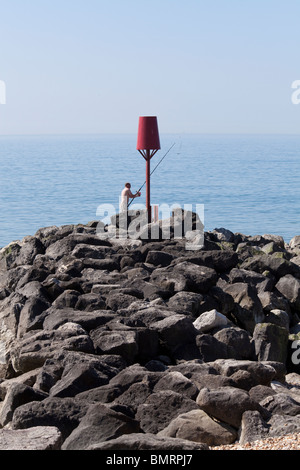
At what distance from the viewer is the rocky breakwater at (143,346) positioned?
21.5ft

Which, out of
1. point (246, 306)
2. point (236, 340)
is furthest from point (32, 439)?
point (246, 306)

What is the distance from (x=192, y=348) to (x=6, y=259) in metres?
6.78

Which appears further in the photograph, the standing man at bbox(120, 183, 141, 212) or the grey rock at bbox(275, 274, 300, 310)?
the standing man at bbox(120, 183, 141, 212)

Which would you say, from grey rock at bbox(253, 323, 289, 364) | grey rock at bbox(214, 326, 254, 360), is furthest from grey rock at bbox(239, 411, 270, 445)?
grey rock at bbox(253, 323, 289, 364)

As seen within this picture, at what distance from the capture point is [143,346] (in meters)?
8.64

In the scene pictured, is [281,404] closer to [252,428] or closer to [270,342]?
[252,428]

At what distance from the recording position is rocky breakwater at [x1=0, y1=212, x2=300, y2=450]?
6.55 metres

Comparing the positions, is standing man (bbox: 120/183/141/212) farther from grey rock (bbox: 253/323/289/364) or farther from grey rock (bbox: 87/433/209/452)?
grey rock (bbox: 87/433/209/452)

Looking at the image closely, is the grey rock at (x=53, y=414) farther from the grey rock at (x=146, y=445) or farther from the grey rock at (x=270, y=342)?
the grey rock at (x=270, y=342)

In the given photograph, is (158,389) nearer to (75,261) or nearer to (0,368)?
(0,368)

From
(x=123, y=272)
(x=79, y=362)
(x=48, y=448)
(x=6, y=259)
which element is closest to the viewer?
(x=48, y=448)

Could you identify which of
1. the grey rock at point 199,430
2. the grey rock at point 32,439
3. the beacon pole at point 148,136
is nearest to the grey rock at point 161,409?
the grey rock at point 199,430

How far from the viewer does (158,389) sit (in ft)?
23.6
